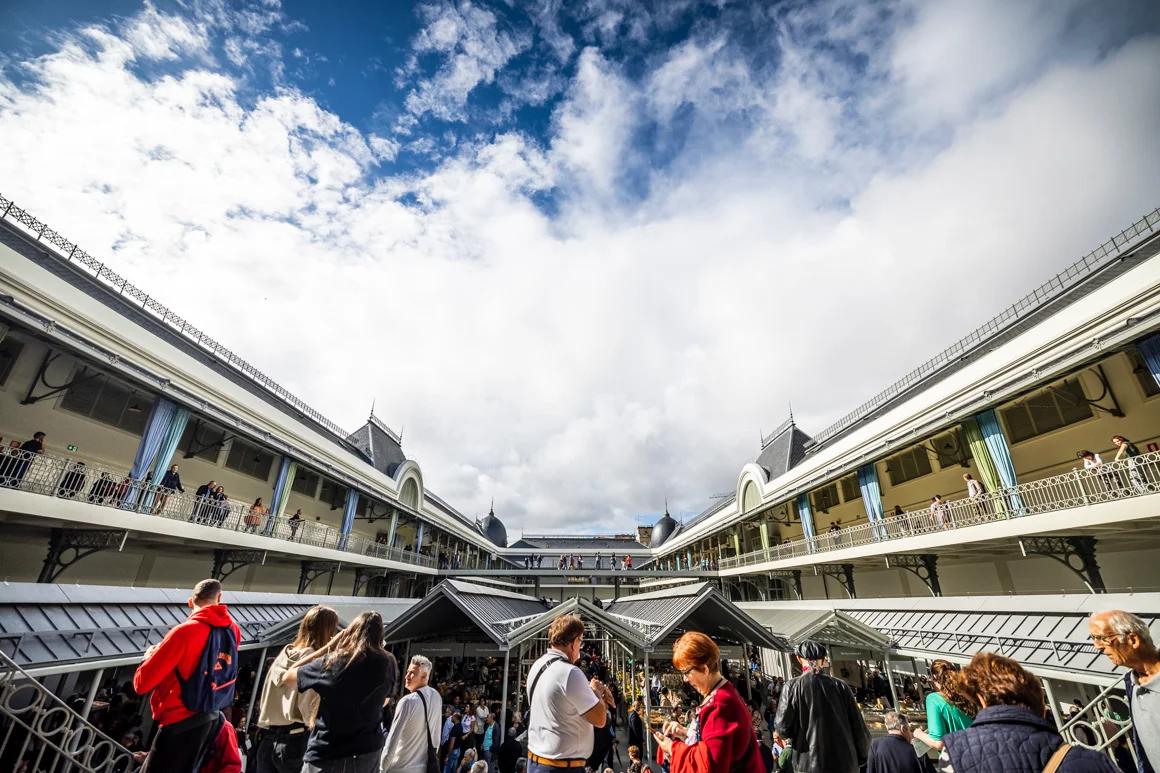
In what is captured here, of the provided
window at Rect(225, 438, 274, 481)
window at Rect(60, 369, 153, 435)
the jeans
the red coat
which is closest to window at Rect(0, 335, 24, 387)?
window at Rect(60, 369, 153, 435)

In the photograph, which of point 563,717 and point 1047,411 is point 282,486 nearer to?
point 563,717

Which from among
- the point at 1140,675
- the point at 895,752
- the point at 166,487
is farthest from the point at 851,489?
the point at 166,487

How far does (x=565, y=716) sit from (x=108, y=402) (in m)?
14.0

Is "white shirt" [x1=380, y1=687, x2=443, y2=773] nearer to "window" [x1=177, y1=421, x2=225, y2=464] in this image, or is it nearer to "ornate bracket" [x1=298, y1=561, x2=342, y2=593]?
"window" [x1=177, y1=421, x2=225, y2=464]

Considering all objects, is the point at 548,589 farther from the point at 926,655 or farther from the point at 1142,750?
the point at 1142,750

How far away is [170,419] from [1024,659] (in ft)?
62.1

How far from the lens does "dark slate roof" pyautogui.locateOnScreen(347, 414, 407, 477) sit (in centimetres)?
2538

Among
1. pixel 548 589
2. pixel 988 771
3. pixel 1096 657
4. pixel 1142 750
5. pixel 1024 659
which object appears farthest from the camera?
pixel 548 589

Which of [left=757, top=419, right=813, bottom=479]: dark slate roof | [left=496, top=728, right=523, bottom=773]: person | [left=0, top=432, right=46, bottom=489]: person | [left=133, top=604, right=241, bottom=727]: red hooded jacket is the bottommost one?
[left=496, top=728, right=523, bottom=773]: person

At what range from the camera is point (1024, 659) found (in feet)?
29.2

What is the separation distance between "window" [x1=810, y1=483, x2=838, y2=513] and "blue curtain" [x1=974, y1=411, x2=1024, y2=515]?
10.0 meters

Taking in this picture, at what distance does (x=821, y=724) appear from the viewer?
3760 mm

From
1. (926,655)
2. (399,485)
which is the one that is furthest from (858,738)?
(399,485)

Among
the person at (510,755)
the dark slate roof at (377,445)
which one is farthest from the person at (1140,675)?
the dark slate roof at (377,445)
